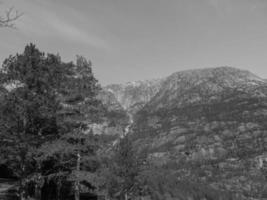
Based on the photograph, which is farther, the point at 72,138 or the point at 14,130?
the point at 72,138

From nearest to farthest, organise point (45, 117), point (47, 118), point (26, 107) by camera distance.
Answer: point (26, 107) → point (45, 117) → point (47, 118)

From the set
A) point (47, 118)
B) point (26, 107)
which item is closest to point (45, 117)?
point (47, 118)

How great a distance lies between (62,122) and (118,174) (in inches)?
842

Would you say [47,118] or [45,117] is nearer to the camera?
[45,117]

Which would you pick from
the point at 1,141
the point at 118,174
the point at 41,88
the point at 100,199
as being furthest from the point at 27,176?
the point at 118,174

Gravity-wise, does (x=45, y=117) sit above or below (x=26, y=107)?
below

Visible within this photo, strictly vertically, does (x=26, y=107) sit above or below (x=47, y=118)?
above

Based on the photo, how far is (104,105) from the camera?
30.3 meters

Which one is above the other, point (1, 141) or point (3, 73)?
point (3, 73)

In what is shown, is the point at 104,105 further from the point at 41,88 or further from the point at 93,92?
the point at 41,88

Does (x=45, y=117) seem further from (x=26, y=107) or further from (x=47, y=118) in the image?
(x=26, y=107)

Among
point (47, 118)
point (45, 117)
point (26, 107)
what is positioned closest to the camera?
point (26, 107)

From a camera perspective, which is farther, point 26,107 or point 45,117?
point 45,117

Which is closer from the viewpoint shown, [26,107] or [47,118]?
[26,107]
